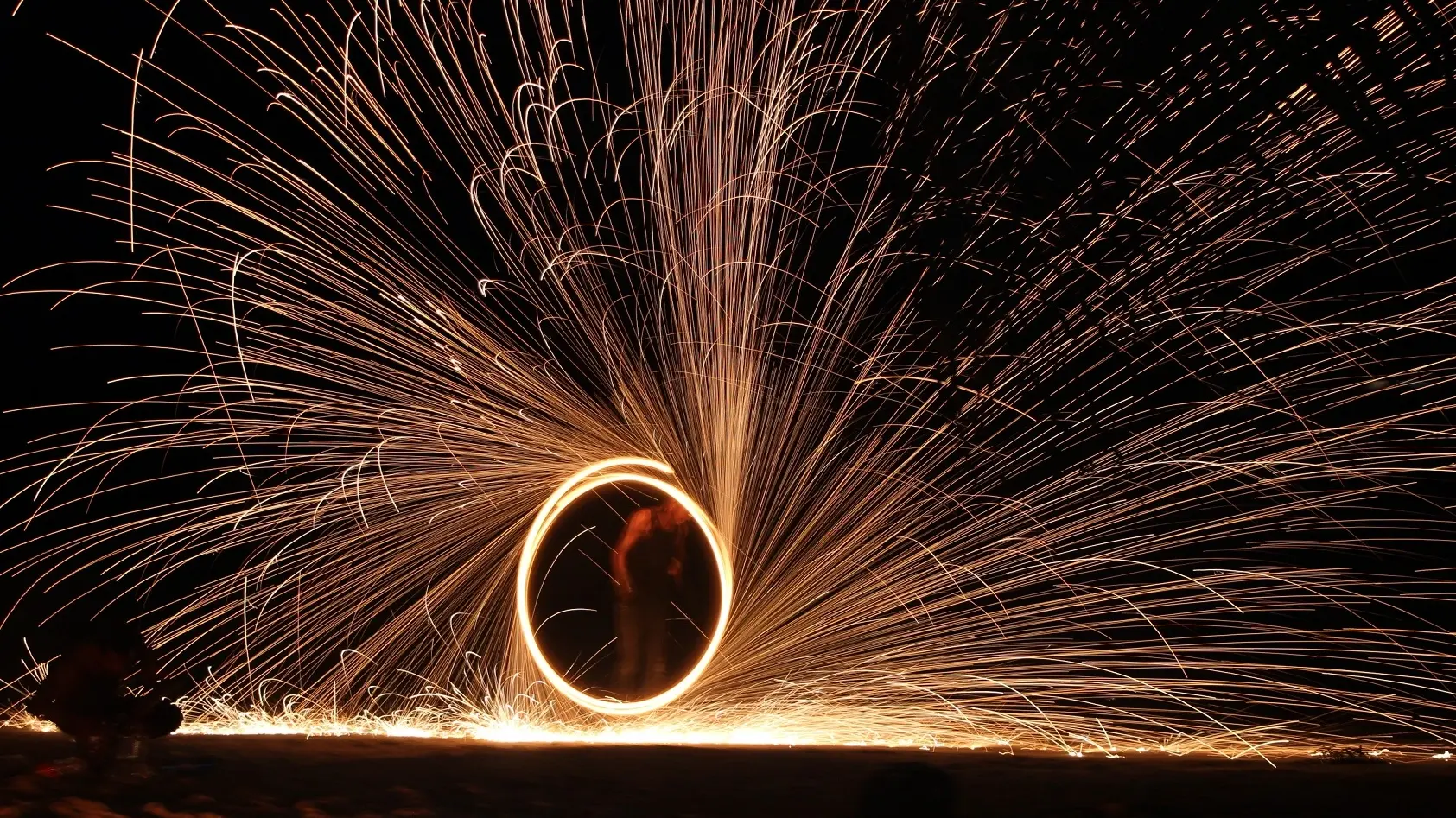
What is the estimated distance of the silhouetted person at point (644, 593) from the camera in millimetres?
8852

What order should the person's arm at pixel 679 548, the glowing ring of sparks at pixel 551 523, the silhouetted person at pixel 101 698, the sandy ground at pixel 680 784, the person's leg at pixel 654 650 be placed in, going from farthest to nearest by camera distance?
the person's arm at pixel 679 548
the person's leg at pixel 654 650
the glowing ring of sparks at pixel 551 523
the silhouetted person at pixel 101 698
the sandy ground at pixel 680 784

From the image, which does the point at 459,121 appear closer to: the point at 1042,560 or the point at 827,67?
the point at 827,67

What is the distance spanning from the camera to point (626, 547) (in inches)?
353

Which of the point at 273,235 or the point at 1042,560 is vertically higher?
the point at 273,235

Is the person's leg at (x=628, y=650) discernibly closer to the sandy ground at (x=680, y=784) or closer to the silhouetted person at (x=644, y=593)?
the silhouetted person at (x=644, y=593)

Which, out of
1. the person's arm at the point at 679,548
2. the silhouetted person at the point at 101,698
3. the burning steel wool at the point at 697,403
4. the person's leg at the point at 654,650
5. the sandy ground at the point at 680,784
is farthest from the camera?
the person's arm at the point at 679,548

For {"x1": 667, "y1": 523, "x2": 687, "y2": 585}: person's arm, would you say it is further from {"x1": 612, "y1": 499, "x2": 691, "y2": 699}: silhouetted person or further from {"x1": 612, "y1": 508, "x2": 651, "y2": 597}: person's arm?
A: {"x1": 612, "y1": 508, "x2": 651, "y2": 597}: person's arm

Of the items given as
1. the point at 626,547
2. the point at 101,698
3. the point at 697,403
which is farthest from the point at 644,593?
the point at 101,698

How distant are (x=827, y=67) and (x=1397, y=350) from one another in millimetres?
4419

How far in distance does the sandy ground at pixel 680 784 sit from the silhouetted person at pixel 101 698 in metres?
0.19

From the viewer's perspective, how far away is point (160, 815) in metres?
4.98

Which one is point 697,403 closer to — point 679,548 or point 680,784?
point 679,548

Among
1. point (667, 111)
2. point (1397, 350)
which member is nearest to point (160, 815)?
point (667, 111)

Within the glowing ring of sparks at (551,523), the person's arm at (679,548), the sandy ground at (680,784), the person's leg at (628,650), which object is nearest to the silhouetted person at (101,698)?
the sandy ground at (680,784)
